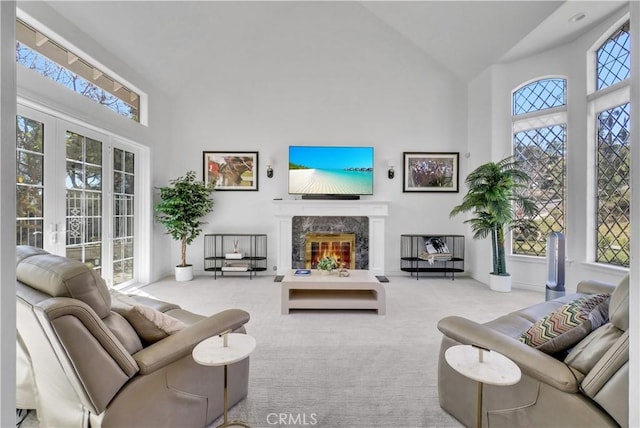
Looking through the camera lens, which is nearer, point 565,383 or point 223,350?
point 565,383

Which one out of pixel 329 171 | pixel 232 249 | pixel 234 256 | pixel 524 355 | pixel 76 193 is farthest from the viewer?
pixel 232 249

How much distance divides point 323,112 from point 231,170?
196 centimetres

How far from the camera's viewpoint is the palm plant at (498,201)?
13.9ft

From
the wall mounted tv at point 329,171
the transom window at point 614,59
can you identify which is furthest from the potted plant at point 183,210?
the transom window at point 614,59

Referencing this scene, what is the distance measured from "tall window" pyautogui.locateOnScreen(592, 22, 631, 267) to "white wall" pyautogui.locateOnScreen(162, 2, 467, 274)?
1.87 m

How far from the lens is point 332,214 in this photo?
5145mm

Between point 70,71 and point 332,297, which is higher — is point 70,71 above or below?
above

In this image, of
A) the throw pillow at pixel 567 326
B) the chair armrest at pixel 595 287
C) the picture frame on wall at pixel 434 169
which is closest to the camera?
the throw pillow at pixel 567 326

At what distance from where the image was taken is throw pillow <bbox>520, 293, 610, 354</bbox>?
1.39 metres

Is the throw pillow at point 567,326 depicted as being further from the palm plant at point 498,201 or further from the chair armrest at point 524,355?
the palm plant at point 498,201

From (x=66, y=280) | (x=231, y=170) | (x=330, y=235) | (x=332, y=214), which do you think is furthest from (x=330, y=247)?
(x=66, y=280)

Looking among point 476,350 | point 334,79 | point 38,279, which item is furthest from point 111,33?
point 476,350

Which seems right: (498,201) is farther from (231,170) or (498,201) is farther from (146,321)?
(146,321)

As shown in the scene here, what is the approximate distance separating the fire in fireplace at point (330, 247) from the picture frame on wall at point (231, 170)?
1425 mm
